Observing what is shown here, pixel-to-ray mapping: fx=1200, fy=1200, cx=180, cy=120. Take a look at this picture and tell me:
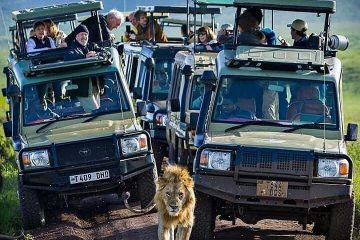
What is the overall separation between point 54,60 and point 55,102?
3.77ft

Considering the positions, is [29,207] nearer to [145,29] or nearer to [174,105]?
[174,105]

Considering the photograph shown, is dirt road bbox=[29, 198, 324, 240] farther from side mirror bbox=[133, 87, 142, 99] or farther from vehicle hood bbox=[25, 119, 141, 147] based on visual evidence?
side mirror bbox=[133, 87, 142, 99]

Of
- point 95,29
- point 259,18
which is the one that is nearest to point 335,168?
point 259,18

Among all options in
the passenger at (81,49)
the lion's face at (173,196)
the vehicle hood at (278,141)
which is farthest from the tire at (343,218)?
the passenger at (81,49)

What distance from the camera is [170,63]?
19359 mm

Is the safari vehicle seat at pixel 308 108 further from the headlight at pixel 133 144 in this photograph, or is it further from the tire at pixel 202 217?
the headlight at pixel 133 144

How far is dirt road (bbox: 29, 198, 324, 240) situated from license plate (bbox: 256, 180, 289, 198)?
1185 millimetres

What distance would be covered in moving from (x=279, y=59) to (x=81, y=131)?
8.50 feet

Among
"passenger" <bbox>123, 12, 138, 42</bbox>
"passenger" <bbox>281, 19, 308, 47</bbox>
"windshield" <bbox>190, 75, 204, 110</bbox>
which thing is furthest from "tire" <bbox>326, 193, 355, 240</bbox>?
"passenger" <bbox>123, 12, 138, 42</bbox>

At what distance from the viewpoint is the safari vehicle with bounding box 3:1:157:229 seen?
43.9ft

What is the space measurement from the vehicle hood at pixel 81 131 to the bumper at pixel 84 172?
334mm

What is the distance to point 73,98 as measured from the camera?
14500 millimetres

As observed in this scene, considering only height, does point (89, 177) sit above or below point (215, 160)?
below

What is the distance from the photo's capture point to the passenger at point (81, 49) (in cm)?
1494
